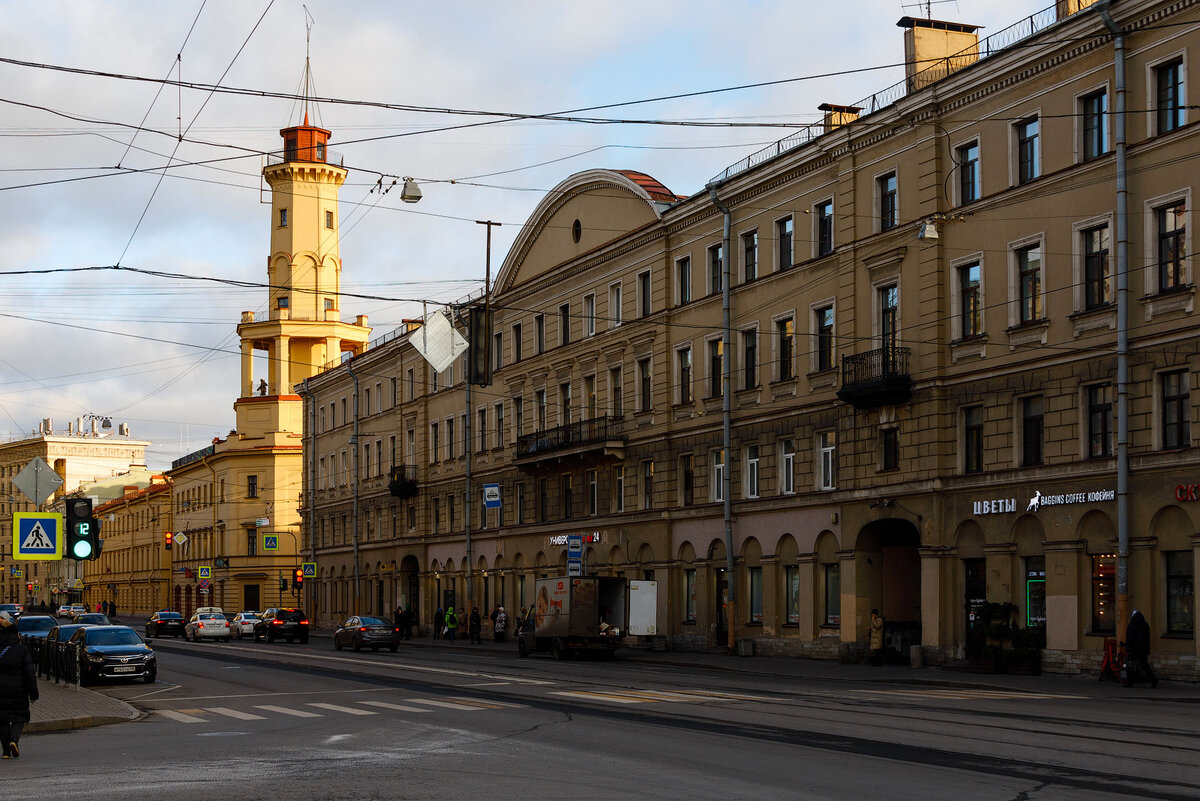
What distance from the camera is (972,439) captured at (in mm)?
37500

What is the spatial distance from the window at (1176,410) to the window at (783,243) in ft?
50.4

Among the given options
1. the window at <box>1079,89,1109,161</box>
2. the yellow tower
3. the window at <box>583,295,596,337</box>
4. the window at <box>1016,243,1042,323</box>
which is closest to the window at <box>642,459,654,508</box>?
the window at <box>583,295,596,337</box>

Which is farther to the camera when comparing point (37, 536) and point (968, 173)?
point (968, 173)

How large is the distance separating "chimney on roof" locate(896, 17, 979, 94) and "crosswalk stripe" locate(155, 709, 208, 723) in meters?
25.5

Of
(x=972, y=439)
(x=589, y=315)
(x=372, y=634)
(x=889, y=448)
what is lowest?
(x=372, y=634)

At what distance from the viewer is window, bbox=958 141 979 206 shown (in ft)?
123

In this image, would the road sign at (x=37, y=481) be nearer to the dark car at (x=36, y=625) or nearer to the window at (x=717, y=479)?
the dark car at (x=36, y=625)

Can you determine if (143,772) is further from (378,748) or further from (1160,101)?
(1160,101)

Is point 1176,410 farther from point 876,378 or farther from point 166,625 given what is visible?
point 166,625

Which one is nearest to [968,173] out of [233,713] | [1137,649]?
[1137,649]

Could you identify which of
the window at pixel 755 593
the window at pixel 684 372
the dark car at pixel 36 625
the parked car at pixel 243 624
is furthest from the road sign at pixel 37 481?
the parked car at pixel 243 624

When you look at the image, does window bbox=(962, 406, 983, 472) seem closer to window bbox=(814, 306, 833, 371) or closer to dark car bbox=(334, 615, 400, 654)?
window bbox=(814, 306, 833, 371)

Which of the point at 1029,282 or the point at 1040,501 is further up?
the point at 1029,282

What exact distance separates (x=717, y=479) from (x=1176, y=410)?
19.1 meters
